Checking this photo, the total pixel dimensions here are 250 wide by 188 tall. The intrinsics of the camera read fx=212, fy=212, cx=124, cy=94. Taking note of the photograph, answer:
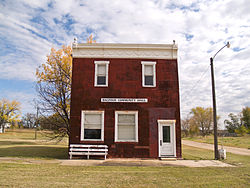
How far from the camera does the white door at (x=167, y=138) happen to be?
1355cm

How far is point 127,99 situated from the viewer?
14000 mm

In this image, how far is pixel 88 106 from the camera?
13961 mm

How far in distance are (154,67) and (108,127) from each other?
5.10 metres

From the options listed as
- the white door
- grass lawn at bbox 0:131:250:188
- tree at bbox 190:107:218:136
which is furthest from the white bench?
tree at bbox 190:107:218:136

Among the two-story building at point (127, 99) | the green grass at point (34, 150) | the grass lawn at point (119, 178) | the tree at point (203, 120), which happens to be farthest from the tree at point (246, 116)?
the grass lawn at point (119, 178)

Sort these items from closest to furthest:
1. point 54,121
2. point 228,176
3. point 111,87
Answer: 1. point 228,176
2. point 111,87
3. point 54,121

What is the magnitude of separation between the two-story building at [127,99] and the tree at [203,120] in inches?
1957

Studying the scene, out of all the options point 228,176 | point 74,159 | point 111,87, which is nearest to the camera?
point 228,176

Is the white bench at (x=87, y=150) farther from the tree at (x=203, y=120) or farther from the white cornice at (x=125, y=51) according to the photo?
the tree at (x=203, y=120)

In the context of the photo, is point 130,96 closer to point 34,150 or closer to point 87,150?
point 87,150

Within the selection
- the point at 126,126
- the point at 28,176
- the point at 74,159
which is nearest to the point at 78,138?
the point at 74,159

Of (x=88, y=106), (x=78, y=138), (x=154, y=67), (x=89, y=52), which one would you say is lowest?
(x=78, y=138)

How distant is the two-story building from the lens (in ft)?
44.5

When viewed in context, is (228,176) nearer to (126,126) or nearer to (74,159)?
(126,126)
